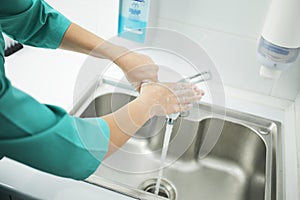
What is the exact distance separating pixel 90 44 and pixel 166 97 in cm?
28

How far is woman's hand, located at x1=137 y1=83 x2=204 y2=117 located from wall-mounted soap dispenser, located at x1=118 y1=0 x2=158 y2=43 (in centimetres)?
28

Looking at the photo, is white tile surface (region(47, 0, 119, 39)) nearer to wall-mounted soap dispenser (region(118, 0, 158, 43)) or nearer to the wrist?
wall-mounted soap dispenser (region(118, 0, 158, 43))

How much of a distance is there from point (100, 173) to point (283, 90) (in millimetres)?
640

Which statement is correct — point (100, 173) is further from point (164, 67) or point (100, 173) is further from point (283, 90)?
point (283, 90)

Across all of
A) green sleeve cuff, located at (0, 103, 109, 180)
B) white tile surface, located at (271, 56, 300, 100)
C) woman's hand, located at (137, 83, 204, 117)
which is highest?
white tile surface, located at (271, 56, 300, 100)

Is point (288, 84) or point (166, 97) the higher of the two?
point (288, 84)

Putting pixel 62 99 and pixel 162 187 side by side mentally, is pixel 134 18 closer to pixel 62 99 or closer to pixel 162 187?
pixel 62 99

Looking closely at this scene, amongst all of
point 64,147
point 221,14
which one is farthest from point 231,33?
point 64,147

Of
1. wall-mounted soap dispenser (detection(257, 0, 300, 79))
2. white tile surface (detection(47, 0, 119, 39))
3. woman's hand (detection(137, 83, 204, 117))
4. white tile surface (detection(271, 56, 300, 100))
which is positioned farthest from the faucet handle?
white tile surface (detection(47, 0, 119, 39))

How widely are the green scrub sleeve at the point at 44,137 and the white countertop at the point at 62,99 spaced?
0.57 feet

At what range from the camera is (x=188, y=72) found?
0.95m

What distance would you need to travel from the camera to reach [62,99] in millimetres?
1047

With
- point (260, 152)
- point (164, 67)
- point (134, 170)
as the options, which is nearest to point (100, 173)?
point (134, 170)

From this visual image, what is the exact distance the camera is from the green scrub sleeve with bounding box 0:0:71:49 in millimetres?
846
